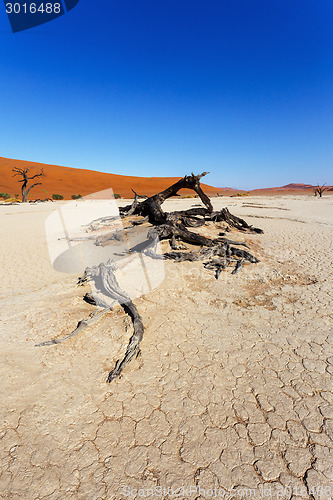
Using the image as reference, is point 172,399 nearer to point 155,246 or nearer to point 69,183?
point 155,246

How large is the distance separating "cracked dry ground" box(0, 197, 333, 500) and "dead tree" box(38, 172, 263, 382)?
19 centimetres

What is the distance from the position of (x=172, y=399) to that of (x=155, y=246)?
4560 millimetres

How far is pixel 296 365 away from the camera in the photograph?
286cm

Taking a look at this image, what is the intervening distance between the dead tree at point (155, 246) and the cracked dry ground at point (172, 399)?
193 millimetres

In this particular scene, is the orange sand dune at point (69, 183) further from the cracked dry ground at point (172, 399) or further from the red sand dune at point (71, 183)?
the cracked dry ground at point (172, 399)

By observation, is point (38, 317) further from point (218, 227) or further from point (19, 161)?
point (19, 161)

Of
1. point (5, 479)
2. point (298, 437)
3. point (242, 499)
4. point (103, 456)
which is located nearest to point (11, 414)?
point (5, 479)

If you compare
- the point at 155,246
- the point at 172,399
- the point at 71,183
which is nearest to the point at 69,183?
the point at 71,183

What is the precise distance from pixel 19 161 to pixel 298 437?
3728 inches

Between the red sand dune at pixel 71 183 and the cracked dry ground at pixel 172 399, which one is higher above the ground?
the red sand dune at pixel 71 183

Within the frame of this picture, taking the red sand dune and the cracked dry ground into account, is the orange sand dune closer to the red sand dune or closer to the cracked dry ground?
the red sand dune

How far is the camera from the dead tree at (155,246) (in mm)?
3512

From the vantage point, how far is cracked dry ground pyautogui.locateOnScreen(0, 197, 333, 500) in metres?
1.79

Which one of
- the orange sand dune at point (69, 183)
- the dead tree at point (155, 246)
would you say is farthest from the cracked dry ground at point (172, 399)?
the orange sand dune at point (69, 183)
